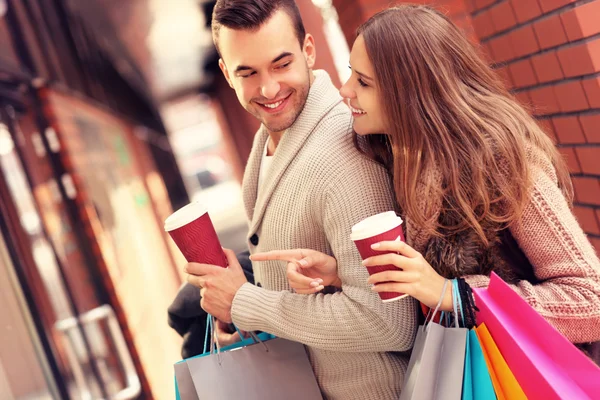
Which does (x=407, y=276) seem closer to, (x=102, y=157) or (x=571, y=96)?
(x=571, y=96)

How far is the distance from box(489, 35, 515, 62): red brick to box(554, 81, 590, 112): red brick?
1.09ft

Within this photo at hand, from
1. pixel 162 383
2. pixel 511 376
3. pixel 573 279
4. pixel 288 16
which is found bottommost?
pixel 162 383

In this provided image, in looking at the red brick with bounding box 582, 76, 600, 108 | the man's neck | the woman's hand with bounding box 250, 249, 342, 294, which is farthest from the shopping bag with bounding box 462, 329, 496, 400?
the red brick with bounding box 582, 76, 600, 108

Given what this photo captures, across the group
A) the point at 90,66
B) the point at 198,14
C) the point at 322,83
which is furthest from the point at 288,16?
the point at 198,14

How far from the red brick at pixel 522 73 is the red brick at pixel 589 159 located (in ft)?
1.12

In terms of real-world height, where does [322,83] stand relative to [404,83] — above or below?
above

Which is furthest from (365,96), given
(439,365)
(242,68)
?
(439,365)

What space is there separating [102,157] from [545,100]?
4.87 meters

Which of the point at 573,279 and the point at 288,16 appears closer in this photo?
the point at 573,279

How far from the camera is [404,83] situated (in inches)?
62.0

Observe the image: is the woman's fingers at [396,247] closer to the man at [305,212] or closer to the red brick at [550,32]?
the man at [305,212]

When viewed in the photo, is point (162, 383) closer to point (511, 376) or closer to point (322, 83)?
point (322, 83)

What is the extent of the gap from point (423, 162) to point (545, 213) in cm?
30

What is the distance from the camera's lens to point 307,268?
1.70 m
